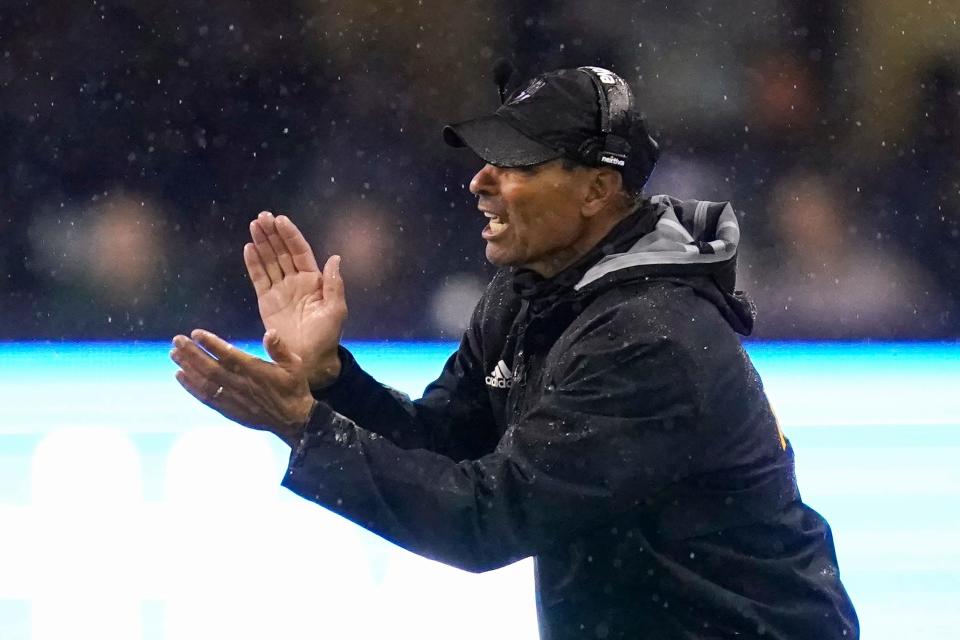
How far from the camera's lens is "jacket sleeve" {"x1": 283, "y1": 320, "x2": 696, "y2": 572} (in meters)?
2.06

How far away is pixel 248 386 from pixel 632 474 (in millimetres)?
653

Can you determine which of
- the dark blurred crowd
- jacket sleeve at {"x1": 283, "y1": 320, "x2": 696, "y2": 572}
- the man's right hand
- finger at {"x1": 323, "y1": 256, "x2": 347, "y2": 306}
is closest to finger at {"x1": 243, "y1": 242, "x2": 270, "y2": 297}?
the man's right hand

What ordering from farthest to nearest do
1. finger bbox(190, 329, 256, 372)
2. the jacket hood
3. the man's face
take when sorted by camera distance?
the man's face
the jacket hood
finger bbox(190, 329, 256, 372)

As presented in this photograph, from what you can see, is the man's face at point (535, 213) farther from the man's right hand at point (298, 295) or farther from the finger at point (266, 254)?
the finger at point (266, 254)

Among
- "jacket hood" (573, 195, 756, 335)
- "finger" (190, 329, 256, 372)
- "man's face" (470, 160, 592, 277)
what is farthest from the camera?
"man's face" (470, 160, 592, 277)

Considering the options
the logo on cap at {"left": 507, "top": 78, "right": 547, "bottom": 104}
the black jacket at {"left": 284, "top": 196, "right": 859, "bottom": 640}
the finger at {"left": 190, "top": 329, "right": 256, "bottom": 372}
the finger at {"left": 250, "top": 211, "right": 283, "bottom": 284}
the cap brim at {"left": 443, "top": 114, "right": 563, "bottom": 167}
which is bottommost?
the black jacket at {"left": 284, "top": 196, "right": 859, "bottom": 640}

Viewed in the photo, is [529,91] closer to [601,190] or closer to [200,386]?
[601,190]

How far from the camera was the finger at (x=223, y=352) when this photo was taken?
203cm

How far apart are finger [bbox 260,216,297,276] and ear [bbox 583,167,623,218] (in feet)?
2.14

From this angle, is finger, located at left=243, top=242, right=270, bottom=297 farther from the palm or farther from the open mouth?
the open mouth

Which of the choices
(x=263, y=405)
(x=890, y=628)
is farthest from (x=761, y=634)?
(x=890, y=628)

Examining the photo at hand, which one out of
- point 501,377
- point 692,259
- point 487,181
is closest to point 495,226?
point 487,181

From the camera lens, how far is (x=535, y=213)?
2410 mm

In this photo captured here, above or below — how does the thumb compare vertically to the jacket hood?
below
